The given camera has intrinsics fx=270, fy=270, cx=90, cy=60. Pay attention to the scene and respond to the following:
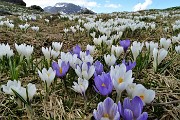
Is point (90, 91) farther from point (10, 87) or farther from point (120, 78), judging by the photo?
point (10, 87)

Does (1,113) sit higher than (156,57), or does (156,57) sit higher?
(156,57)

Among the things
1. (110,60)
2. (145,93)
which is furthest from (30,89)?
(110,60)

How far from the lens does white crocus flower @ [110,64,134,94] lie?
5.03 feet

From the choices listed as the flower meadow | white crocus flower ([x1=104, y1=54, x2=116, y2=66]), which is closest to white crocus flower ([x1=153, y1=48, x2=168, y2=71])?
the flower meadow

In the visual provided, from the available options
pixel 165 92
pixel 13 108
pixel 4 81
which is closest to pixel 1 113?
pixel 13 108

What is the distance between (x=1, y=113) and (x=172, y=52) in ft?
7.18

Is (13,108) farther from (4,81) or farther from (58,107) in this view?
(4,81)

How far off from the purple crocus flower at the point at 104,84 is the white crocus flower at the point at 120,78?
0.03 metres

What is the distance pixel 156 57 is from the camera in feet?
7.62

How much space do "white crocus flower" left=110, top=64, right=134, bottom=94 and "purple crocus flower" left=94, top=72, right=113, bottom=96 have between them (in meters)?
0.03

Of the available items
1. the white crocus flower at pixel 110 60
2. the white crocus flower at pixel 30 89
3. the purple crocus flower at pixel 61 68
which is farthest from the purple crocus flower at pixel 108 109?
the white crocus flower at pixel 110 60

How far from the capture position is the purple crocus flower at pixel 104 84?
154 cm

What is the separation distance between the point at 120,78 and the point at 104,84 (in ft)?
0.38

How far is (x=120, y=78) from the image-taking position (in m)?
1.64
